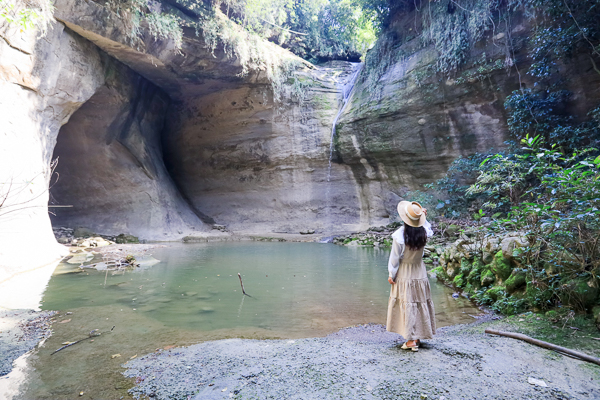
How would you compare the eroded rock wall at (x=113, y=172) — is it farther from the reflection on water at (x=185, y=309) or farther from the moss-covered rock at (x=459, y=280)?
the moss-covered rock at (x=459, y=280)

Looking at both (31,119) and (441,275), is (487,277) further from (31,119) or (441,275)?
(31,119)

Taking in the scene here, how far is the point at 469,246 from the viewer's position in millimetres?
5703

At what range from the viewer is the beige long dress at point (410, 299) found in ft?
9.23

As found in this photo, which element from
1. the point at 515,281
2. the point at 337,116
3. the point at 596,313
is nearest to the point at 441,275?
the point at 515,281

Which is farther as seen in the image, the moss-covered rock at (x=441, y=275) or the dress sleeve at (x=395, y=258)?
the moss-covered rock at (x=441, y=275)

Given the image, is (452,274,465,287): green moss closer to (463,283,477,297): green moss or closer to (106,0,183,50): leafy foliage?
(463,283,477,297): green moss

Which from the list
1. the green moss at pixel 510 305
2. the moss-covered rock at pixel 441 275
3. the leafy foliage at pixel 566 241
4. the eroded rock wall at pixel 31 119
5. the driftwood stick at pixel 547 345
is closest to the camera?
the driftwood stick at pixel 547 345

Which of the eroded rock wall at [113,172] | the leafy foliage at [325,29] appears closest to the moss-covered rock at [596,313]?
the eroded rock wall at [113,172]

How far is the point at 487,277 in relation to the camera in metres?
4.71

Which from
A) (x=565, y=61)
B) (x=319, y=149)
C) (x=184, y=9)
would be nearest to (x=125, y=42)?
(x=184, y=9)

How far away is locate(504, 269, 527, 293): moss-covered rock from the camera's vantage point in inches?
157

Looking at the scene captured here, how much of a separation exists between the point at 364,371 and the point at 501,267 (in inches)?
120

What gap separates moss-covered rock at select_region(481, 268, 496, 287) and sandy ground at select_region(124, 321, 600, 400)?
6.27 feet

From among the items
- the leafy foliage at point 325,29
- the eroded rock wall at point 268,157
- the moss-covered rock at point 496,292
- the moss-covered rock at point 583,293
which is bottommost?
the moss-covered rock at point 496,292
